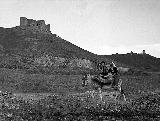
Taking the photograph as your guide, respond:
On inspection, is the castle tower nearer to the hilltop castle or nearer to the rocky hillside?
the hilltop castle

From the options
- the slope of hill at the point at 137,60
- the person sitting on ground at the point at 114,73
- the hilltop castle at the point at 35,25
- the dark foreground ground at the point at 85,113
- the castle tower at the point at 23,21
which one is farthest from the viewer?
the hilltop castle at the point at 35,25

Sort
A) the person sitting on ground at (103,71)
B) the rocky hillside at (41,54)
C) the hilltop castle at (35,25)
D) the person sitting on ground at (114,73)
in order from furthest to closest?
the hilltop castle at (35,25) < the rocky hillside at (41,54) < the person sitting on ground at (103,71) < the person sitting on ground at (114,73)

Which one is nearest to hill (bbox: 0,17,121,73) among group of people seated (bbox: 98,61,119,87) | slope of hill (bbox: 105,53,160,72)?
slope of hill (bbox: 105,53,160,72)

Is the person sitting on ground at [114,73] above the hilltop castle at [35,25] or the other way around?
the other way around

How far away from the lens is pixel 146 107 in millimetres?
18797

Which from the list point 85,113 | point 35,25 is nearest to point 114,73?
point 85,113

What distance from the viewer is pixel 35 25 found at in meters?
100

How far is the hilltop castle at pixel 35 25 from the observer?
98750 millimetres

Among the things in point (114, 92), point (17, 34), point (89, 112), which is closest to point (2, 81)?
point (114, 92)

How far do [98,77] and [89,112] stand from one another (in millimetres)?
6171

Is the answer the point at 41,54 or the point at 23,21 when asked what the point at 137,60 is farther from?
the point at 23,21

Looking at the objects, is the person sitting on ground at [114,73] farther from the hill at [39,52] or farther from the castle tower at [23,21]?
the castle tower at [23,21]

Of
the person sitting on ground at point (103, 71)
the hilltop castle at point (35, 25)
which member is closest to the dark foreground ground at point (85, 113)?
the person sitting on ground at point (103, 71)

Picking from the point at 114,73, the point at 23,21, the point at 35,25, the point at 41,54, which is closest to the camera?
the point at 114,73
